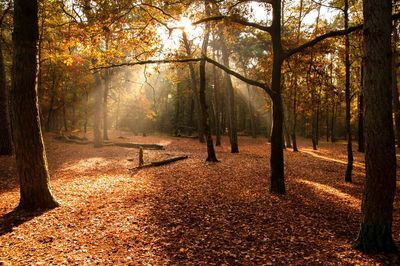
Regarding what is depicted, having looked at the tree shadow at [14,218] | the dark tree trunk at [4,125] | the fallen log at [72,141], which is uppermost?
the dark tree trunk at [4,125]

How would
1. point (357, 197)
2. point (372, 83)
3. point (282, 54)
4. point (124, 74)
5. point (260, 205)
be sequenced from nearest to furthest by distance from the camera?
point (372, 83)
point (260, 205)
point (282, 54)
point (357, 197)
point (124, 74)

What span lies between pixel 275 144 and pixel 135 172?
7.09 metres

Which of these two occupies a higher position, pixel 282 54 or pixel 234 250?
pixel 282 54

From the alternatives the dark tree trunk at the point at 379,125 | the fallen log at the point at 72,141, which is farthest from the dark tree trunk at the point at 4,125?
the dark tree trunk at the point at 379,125

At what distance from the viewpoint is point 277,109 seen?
1009 cm

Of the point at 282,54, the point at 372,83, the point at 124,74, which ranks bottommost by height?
the point at 372,83

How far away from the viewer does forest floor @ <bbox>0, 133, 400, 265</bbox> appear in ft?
18.7

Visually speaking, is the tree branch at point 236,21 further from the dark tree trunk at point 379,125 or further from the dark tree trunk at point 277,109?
the dark tree trunk at point 379,125

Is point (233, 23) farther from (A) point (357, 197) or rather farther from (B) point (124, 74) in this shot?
(B) point (124, 74)

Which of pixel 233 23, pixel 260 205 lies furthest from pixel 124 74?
pixel 260 205

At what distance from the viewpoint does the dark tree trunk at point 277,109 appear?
980 centimetres

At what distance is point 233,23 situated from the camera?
10305 millimetres

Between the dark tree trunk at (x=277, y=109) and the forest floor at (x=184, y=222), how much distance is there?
0.65 m

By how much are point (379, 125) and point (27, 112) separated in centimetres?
869
